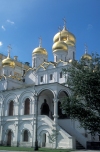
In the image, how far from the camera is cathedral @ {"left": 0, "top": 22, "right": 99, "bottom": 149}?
22206mm

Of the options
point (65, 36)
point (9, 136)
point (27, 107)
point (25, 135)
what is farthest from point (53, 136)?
point (65, 36)

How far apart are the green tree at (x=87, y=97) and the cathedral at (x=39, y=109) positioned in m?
4.82

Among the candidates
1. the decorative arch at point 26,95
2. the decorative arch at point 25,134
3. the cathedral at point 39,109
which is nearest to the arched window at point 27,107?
the cathedral at point 39,109

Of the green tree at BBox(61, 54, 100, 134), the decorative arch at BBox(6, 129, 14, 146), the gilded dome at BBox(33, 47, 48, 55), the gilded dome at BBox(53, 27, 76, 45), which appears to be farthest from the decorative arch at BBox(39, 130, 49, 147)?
the gilded dome at BBox(53, 27, 76, 45)

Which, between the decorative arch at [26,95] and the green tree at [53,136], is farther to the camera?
the decorative arch at [26,95]

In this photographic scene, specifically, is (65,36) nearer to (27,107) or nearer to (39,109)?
(39,109)

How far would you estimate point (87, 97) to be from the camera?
16594mm

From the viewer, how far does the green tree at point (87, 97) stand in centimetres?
1612

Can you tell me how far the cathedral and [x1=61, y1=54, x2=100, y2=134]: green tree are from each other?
15.8 ft

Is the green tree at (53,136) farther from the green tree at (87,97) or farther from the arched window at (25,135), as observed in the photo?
the green tree at (87,97)

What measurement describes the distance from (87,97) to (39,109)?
33.9 ft

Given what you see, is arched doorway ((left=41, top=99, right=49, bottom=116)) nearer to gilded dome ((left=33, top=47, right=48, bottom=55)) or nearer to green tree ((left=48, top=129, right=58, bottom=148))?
green tree ((left=48, top=129, right=58, bottom=148))

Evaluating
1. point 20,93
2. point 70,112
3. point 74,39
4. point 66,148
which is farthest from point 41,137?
point 74,39

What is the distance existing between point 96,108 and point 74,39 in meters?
20.5
